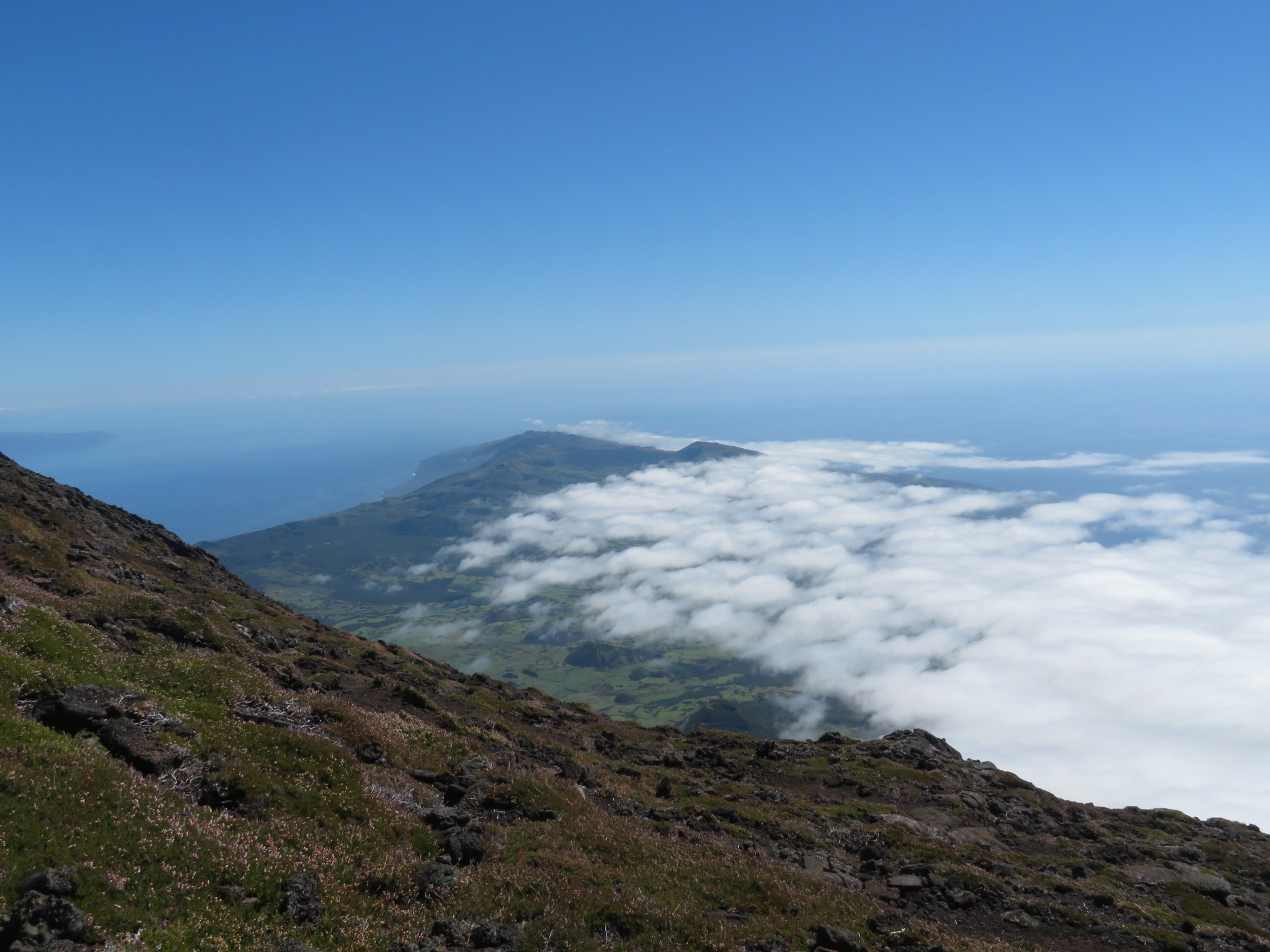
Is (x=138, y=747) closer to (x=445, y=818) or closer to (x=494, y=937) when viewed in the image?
(x=445, y=818)

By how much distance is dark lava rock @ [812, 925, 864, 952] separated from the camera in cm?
1759

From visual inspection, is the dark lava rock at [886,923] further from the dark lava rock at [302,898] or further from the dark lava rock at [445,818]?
the dark lava rock at [302,898]

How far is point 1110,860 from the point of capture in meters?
36.6

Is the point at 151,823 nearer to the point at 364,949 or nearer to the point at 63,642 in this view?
the point at 364,949

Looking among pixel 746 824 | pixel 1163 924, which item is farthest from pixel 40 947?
pixel 1163 924

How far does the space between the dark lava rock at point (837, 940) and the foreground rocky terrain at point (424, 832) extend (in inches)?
2.6

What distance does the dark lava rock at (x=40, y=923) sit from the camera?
10094 mm

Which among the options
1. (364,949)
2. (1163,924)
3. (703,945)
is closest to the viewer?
(364,949)

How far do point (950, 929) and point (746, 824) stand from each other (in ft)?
36.2

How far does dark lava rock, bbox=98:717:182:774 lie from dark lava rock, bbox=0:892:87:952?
22.1ft

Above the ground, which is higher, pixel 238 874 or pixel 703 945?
pixel 238 874

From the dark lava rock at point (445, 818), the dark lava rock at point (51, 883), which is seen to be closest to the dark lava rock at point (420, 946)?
the dark lava rock at point (445, 818)

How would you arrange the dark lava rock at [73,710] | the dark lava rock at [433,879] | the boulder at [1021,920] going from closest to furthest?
the dark lava rock at [433,879] < the dark lava rock at [73,710] < the boulder at [1021,920]

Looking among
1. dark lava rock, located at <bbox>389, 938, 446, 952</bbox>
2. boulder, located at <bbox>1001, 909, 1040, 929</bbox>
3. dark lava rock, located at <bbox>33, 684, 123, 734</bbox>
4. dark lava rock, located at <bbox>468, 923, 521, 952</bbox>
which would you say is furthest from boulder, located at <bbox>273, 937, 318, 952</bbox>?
boulder, located at <bbox>1001, 909, 1040, 929</bbox>
